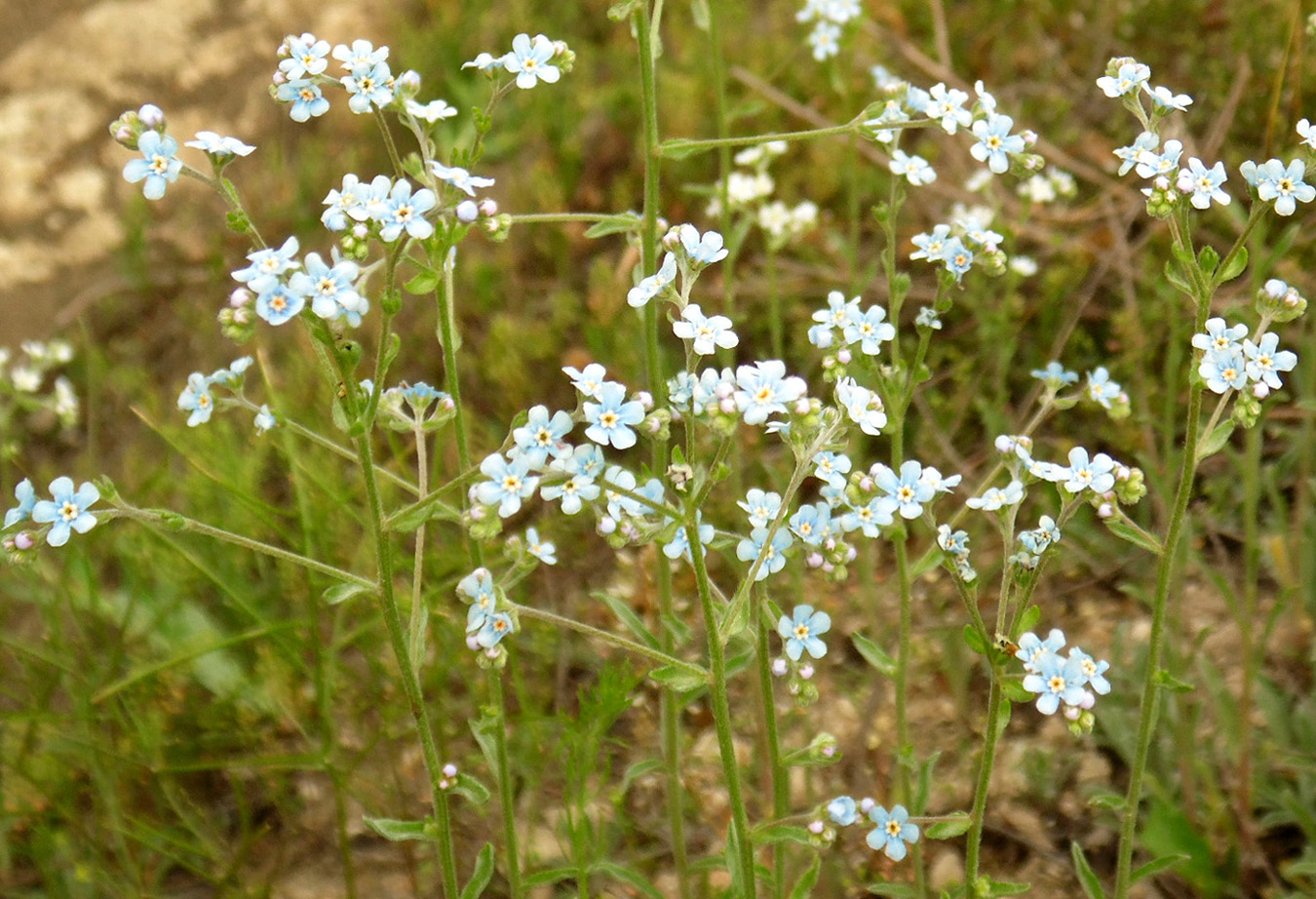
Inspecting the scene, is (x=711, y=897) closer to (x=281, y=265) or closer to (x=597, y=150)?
(x=281, y=265)

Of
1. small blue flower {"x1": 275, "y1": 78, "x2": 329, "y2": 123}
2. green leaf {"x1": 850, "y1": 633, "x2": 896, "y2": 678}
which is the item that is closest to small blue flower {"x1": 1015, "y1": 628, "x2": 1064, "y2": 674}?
green leaf {"x1": 850, "y1": 633, "x2": 896, "y2": 678}

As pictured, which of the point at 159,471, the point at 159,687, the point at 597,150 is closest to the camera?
the point at 159,471

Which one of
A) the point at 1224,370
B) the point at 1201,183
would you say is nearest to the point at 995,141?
the point at 1201,183

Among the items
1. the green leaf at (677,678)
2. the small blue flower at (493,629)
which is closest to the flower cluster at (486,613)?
the small blue flower at (493,629)

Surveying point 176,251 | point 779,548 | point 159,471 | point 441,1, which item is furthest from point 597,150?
point 779,548

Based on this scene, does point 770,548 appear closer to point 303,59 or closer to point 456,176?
point 456,176

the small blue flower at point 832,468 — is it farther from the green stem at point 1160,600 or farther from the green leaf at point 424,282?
the green leaf at point 424,282

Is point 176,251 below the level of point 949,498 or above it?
above
